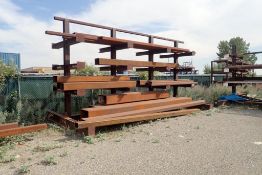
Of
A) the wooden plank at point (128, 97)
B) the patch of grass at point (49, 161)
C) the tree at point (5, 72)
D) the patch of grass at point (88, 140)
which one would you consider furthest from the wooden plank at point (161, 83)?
the patch of grass at point (49, 161)

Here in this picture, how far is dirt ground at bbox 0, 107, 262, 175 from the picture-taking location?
372 centimetres

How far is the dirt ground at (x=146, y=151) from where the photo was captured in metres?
3.72

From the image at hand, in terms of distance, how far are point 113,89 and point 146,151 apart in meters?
3.13

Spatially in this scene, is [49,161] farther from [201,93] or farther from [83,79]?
[201,93]

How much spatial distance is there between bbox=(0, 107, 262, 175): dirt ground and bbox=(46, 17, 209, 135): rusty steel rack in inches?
12.7

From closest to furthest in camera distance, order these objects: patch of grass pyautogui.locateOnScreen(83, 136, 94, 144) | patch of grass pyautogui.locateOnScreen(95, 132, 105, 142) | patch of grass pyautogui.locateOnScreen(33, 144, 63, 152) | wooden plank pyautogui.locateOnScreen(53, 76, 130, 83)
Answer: patch of grass pyautogui.locateOnScreen(33, 144, 63, 152), patch of grass pyautogui.locateOnScreen(83, 136, 94, 144), patch of grass pyautogui.locateOnScreen(95, 132, 105, 142), wooden plank pyautogui.locateOnScreen(53, 76, 130, 83)

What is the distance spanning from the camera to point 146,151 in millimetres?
4477

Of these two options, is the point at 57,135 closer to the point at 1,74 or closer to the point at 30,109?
the point at 30,109

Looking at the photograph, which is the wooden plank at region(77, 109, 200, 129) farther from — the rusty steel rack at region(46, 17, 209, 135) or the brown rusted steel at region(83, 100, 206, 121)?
the brown rusted steel at region(83, 100, 206, 121)

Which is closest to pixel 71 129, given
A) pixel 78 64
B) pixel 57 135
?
pixel 57 135

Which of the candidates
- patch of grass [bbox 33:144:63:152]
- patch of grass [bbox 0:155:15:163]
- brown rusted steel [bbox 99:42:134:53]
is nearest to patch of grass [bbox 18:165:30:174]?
patch of grass [bbox 0:155:15:163]

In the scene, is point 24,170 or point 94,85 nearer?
point 24,170

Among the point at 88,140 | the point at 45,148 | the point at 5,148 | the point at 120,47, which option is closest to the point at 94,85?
the point at 120,47

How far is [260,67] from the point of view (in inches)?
393
